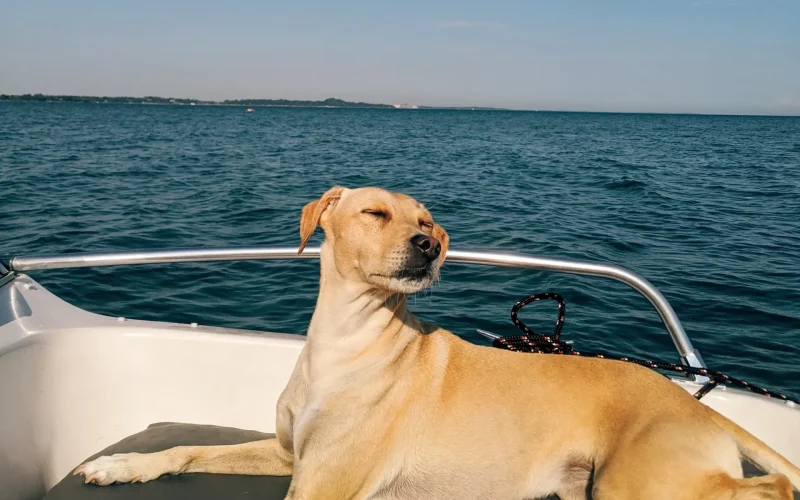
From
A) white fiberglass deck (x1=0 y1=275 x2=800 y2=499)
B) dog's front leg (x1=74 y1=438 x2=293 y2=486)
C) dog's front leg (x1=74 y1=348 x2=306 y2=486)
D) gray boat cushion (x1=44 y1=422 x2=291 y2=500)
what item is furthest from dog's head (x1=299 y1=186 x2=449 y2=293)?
gray boat cushion (x1=44 y1=422 x2=291 y2=500)

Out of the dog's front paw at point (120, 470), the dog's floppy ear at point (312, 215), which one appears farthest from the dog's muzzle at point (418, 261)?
the dog's front paw at point (120, 470)

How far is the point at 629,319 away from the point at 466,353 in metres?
6.05

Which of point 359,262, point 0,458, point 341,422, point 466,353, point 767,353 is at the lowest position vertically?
point 767,353

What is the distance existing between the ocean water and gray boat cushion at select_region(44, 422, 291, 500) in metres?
1.85

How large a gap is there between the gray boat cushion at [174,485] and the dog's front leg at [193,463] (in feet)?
0.11

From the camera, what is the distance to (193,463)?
3.28 m

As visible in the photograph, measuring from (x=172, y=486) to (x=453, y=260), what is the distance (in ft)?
6.33

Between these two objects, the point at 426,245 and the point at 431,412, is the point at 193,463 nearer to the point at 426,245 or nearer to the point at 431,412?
the point at 431,412

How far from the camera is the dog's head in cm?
292

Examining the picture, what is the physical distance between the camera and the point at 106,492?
309cm

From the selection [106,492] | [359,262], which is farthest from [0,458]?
[359,262]

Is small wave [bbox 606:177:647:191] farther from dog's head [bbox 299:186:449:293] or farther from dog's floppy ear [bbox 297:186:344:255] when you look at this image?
dog's floppy ear [bbox 297:186:344:255]

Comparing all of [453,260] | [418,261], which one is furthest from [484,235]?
[418,261]

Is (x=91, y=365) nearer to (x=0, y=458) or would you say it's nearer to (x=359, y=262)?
(x=0, y=458)
